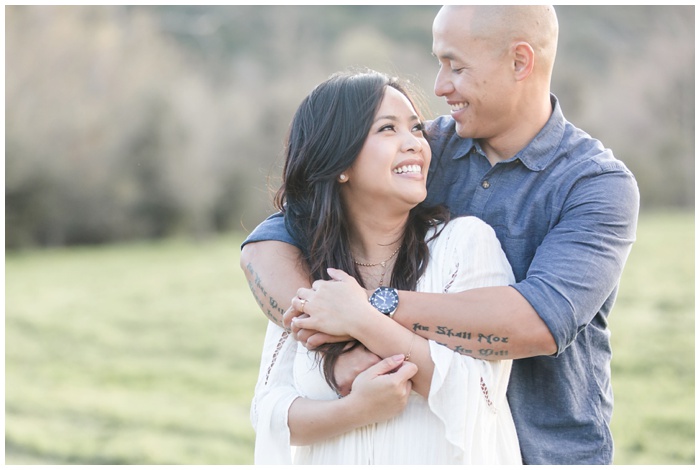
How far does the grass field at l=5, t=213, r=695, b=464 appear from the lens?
358 inches

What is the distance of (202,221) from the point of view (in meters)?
24.4

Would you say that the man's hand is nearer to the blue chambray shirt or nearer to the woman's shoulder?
the blue chambray shirt

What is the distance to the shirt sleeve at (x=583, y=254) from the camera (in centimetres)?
256

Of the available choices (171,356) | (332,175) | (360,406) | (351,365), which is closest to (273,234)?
(332,175)

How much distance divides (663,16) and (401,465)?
32.3 m

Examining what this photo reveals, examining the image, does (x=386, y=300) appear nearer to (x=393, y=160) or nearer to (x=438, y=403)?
(x=438, y=403)

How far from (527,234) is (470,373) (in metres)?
0.57

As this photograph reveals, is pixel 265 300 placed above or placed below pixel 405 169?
below

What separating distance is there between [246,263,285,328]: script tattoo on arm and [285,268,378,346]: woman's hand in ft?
0.48

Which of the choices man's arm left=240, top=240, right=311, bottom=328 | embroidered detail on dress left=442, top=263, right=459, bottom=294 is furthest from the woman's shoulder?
man's arm left=240, top=240, right=311, bottom=328

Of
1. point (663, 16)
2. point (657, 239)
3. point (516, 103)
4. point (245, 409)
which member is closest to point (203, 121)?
point (657, 239)

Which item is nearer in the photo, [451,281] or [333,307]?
[333,307]

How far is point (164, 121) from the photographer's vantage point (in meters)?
23.3

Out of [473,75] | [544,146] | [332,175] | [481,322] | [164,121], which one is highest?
[164,121]
